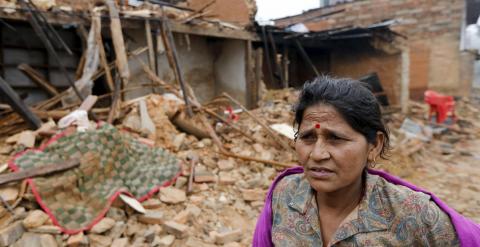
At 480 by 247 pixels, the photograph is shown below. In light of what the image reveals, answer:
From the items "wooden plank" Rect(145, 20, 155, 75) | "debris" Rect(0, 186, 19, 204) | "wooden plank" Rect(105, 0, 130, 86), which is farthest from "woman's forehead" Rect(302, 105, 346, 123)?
"wooden plank" Rect(145, 20, 155, 75)

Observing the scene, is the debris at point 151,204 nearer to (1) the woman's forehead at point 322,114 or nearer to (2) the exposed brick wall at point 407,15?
(1) the woman's forehead at point 322,114

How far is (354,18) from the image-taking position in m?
12.7

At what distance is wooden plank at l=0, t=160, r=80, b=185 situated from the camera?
3.26 m

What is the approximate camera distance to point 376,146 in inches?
52.0

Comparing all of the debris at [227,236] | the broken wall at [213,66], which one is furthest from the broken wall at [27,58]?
the debris at [227,236]

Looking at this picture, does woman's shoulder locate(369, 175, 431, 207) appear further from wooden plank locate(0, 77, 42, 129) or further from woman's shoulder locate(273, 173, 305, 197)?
wooden plank locate(0, 77, 42, 129)

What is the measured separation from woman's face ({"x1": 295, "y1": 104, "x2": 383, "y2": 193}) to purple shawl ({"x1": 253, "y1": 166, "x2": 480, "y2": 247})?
7.1 inches

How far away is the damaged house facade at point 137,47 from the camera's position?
19.6ft

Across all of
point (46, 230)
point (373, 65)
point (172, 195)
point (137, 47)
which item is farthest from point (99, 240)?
point (373, 65)

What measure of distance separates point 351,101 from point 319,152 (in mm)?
213

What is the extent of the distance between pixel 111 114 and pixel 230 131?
6.80 ft

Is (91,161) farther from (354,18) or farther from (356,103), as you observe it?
(354,18)

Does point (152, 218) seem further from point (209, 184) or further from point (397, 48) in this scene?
point (397, 48)

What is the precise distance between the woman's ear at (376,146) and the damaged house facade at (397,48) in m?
8.38
